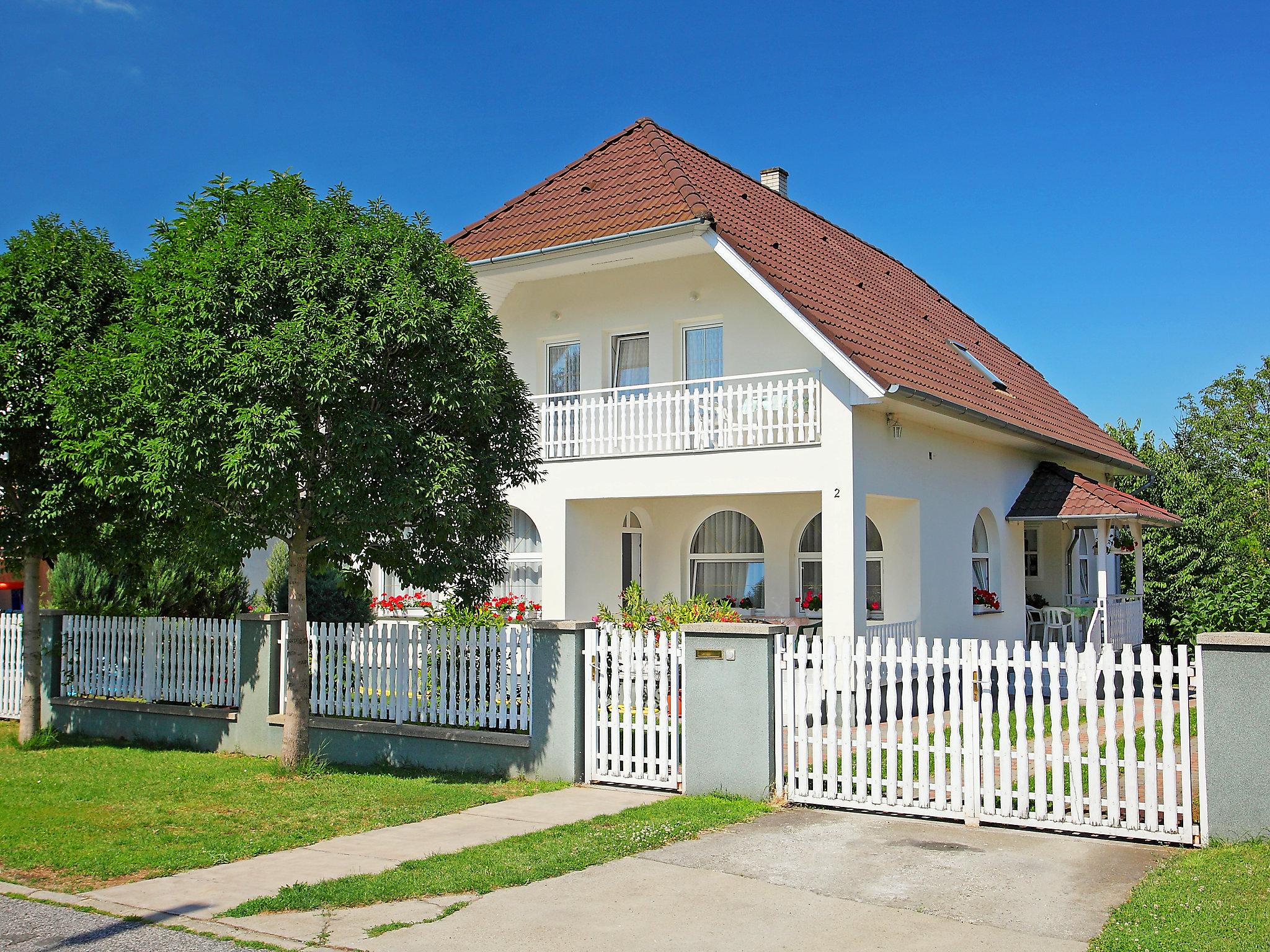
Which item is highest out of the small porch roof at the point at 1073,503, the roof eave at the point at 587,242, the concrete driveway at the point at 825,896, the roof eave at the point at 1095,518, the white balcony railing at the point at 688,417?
the roof eave at the point at 587,242

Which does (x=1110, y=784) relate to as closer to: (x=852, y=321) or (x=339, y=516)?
(x=339, y=516)

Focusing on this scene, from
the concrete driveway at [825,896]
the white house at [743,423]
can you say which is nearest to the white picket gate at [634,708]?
the concrete driveway at [825,896]

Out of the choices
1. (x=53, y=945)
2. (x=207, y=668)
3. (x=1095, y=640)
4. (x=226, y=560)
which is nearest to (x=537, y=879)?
(x=53, y=945)

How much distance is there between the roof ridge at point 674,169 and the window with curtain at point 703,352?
2.24m

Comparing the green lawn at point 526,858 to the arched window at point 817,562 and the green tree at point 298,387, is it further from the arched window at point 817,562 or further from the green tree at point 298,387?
the arched window at point 817,562

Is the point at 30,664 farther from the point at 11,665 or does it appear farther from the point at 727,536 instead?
the point at 727,536

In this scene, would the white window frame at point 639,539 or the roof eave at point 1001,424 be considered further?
the white window frame at point 639,539

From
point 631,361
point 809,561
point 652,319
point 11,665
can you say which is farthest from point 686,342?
point 11,665

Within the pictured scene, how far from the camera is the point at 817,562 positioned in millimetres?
17922

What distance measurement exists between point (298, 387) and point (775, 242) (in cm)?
939

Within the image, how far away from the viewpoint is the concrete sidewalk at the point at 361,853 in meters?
6.71

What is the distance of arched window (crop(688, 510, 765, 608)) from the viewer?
60.2 feet

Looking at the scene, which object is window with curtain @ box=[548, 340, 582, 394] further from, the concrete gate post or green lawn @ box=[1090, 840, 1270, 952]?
green lawn @ box=[1090, 840, 1270, 952]

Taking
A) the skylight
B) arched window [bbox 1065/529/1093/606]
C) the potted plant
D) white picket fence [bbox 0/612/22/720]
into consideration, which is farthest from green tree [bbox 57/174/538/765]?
arched window [bbox 1065/529/1093/606]
